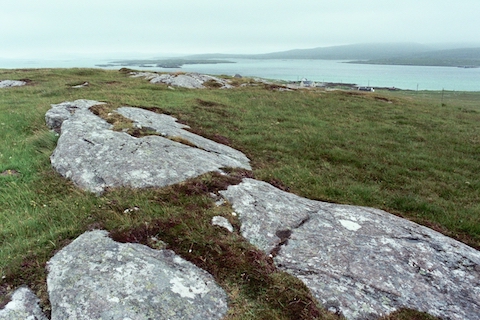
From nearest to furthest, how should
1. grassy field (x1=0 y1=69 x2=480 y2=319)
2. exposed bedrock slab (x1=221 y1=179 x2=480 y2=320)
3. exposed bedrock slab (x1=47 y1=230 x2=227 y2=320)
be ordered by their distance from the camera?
exposed bedrock slab (x1=47 y1=230 x2=227 y2=320), exposed bedrock slab (x1=221 y1=179 x2=480 y2=320), grassy field (x1=0 y1=69 x2=480 y2=319)

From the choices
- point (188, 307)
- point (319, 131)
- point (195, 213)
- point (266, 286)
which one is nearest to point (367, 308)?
point (266, 286)

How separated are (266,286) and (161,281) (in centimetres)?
180

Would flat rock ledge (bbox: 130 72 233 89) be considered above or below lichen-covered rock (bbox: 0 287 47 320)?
above

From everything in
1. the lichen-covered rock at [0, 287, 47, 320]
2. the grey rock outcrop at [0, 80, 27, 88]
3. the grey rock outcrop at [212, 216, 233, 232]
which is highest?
the grey rock outcrop at [0, 80, 27, 88]

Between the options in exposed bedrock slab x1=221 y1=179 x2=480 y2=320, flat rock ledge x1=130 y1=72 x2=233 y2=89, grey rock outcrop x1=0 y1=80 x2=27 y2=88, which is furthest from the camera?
flat rock ledge x1=130 y1=72 x2=233 y2=89

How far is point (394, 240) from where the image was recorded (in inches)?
270

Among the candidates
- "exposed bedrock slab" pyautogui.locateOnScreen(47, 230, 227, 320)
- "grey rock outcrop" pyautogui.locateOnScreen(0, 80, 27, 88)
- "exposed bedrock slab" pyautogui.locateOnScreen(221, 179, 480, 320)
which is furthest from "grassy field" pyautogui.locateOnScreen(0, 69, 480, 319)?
"grey rock outcrop" pyautogui.locateOnScreen(0, 80, 27, 88)

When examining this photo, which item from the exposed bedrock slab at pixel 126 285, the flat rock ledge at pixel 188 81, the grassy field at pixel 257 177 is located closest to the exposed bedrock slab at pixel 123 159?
the grassy field at pixel 257 177

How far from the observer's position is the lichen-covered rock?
14.6 ft

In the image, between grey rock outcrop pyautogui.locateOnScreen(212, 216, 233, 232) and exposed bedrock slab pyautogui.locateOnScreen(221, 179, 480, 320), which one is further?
grey rock outcrop pyautogui.locateOnScreen(212, 216, 233, 232)

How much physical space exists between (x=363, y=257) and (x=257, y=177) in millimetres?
5016

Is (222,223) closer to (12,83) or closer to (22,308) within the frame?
(22,308)

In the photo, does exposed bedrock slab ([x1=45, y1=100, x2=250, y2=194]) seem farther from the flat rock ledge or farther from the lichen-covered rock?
the flat rock ledge

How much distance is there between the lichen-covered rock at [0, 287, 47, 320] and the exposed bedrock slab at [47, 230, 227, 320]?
22cm
